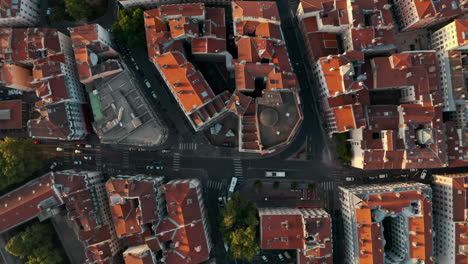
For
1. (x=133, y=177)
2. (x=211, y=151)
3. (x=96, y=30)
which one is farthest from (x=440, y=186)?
(x=96, y=30)

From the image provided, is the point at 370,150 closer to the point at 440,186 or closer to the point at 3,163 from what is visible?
the point at 440,186

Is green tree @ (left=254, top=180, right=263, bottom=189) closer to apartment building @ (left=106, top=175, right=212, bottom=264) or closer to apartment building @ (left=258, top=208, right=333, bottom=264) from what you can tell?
apartment building @ (left=258, top=208, right=333, bottom=264)

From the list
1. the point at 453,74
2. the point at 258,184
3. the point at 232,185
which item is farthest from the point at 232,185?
the point at 453,74

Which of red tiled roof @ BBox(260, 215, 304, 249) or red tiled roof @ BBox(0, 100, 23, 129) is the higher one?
red tiled roof @ BBox(0, 100, 23, 129)

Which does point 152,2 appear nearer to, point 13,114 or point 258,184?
point 13,114

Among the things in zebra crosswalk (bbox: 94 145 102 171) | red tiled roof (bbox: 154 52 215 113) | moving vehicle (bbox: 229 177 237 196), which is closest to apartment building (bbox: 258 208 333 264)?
moving vehicle (bbox: 229 177 237 196)

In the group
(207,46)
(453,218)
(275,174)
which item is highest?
(207,46)
